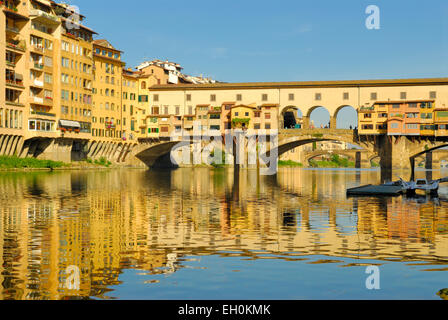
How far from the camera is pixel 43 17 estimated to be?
80.2 meters

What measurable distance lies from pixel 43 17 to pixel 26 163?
21676 millimetres

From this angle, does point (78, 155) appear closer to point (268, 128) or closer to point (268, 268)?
point (268, 128)

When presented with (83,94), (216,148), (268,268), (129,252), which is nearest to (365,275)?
(268,268)

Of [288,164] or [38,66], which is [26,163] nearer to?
[38,66]

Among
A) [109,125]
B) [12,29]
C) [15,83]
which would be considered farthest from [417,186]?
[109,125]

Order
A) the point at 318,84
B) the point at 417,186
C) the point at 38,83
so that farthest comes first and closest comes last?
the point at 318,84 → the point at 38,83 → the point at 417,186

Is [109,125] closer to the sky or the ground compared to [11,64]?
closer to the ground

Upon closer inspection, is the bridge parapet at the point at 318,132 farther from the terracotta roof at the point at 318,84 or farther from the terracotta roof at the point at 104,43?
the terracotta roof at the point at 104,43

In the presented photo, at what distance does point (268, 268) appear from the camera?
13164mm

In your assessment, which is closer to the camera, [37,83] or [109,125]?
[37,83]

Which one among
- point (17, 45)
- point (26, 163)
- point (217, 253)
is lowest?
point (217, 253)

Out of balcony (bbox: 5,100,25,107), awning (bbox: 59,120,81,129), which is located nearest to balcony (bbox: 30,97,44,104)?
balcony (bbox: 5,100,25,107)

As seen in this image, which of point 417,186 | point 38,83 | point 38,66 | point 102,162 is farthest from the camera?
point 102,162
